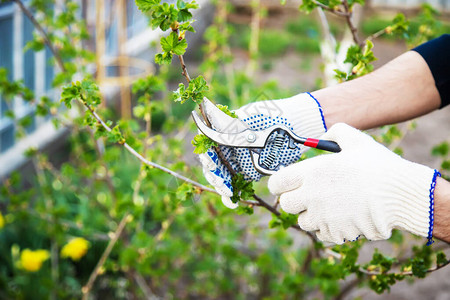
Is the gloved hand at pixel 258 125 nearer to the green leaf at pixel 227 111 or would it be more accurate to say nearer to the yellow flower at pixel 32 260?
the green leaf at pixel 227 111

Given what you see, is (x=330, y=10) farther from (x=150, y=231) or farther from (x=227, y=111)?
(x=150, y=231)

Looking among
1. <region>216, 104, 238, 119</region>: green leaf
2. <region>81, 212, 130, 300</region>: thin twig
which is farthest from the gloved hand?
<region>81, 212, 130, 300</region>: thin twig

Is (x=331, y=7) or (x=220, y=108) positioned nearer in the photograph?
(x=220, y=108)

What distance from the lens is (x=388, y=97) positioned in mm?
1418

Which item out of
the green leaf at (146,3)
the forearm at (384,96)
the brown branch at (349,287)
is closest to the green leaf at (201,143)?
the green leaf at (146,3)

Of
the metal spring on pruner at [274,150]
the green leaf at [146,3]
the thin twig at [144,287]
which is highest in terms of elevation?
the green leaf at [146,3]

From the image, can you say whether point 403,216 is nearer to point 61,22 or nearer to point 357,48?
point 357,48

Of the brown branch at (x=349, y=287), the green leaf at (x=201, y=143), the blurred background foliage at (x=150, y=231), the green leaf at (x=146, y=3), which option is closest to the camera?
the green leaf at (x=146, y=3)

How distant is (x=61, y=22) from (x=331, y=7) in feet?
4.12

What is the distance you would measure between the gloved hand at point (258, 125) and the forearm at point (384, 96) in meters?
0.06

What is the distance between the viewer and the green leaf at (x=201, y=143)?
3.44 feet

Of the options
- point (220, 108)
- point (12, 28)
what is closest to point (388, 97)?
point (220, 108)

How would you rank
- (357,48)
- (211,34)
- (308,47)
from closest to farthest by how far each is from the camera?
1. (357,48)
2. (211,34)
3. (308,47)

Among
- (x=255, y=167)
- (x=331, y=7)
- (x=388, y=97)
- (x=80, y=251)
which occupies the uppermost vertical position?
(x=331, y=7)
